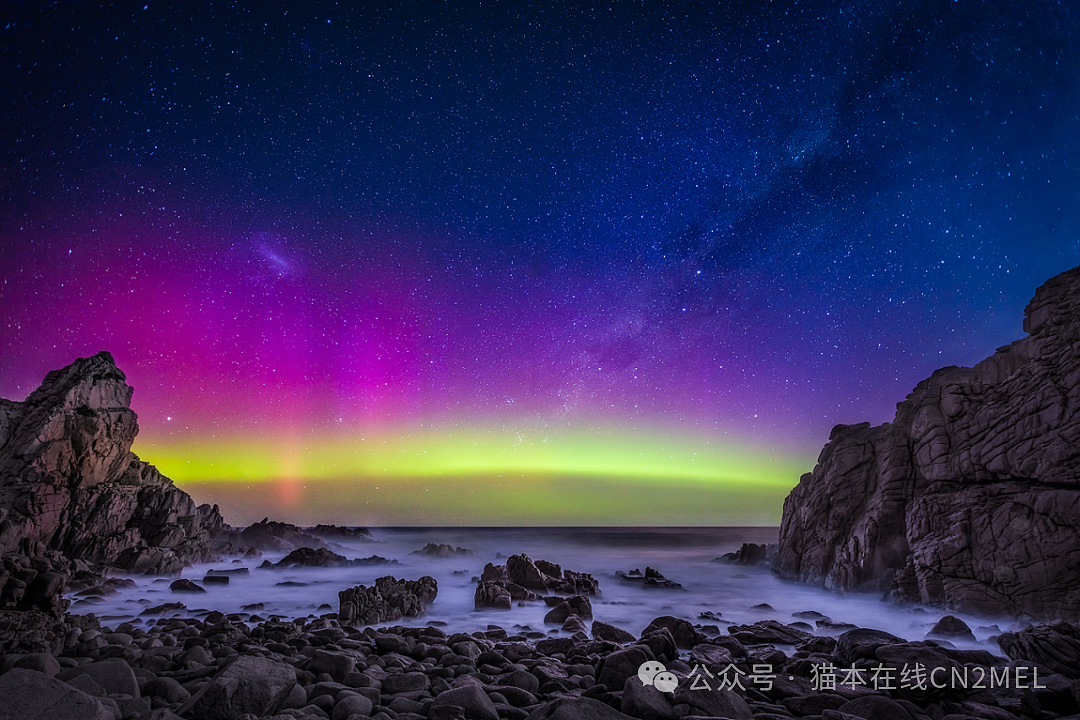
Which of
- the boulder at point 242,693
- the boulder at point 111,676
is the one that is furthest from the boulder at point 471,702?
the boulder at point 111,676

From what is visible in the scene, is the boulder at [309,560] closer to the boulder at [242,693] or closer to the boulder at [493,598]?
the boulder at [493,598]

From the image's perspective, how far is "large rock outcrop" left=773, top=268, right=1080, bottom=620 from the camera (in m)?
11.6

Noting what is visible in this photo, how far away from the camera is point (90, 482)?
858 inches

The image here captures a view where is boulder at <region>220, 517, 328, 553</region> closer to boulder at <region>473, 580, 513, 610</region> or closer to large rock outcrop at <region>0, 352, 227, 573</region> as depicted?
large rock outcrop at <region>0, 352, 227, 573</region>

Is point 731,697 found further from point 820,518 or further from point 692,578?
point 692,578

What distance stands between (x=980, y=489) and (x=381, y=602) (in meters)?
17.9

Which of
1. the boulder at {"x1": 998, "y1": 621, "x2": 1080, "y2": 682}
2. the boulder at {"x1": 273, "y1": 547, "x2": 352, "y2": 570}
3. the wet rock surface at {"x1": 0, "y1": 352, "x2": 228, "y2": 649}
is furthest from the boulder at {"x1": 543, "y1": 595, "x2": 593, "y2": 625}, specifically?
the boulder at {"x1": 273, "y1": 547, "x2": 352, "y2": 570}

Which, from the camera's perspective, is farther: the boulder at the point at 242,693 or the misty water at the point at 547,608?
the misty water at the point at 547,608

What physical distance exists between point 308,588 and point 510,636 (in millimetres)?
13597

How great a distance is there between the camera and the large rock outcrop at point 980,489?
1162 cm

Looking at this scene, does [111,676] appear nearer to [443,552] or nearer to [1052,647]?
[1052,647]

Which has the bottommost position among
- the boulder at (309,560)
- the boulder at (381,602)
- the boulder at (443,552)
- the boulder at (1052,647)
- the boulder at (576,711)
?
the boulder at (443,552)

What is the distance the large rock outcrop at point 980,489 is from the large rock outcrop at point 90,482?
3011 cm

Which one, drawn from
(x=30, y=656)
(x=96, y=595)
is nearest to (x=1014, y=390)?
(x=30, y=656)
